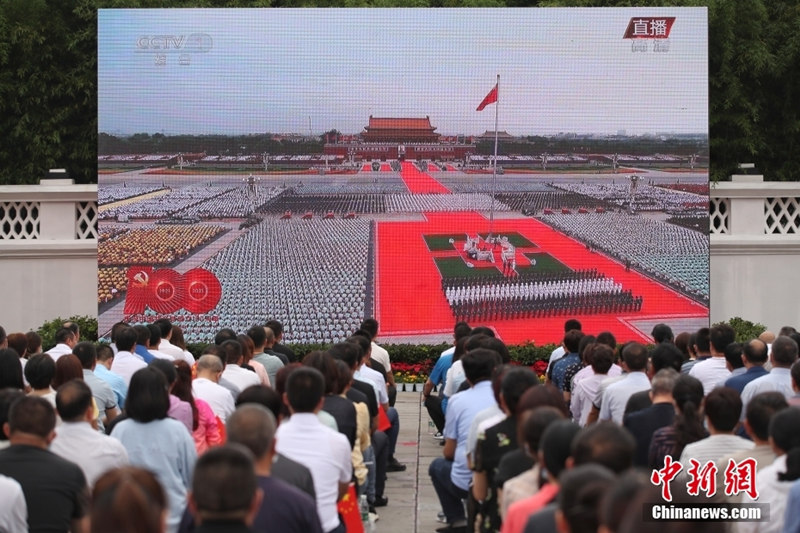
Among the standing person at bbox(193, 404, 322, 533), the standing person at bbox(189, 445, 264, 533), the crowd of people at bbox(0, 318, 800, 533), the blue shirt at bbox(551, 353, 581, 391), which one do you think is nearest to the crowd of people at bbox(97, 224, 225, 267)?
the crowd of people at bbox(0, 318, 800, 533)

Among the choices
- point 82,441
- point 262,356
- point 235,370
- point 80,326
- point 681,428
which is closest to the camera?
point 82,441

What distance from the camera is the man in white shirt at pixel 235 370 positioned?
853cm

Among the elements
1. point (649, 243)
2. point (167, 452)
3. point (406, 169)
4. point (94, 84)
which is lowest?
point (167, 452)

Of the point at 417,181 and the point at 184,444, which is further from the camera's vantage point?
the point at 417,181

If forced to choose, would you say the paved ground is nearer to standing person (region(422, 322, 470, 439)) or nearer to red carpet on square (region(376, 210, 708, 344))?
standing person (region(422, 322, 470, 439))

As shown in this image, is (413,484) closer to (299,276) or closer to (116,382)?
(116,382)

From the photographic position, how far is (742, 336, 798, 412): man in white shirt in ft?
25.8

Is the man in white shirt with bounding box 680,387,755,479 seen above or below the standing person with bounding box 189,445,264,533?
below

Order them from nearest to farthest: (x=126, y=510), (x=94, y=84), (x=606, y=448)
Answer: (x=126, y=510)
(x=606, y=448)
(x=94, y=84)

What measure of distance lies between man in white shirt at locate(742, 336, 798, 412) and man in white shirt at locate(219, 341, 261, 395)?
3407mm

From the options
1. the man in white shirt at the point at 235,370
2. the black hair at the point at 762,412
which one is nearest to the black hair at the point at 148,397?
the man in white shirt at the point at 235,370

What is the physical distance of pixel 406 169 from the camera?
53.6ft

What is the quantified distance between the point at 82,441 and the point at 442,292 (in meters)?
10.7

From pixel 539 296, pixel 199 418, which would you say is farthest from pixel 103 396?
pixel 539 296
